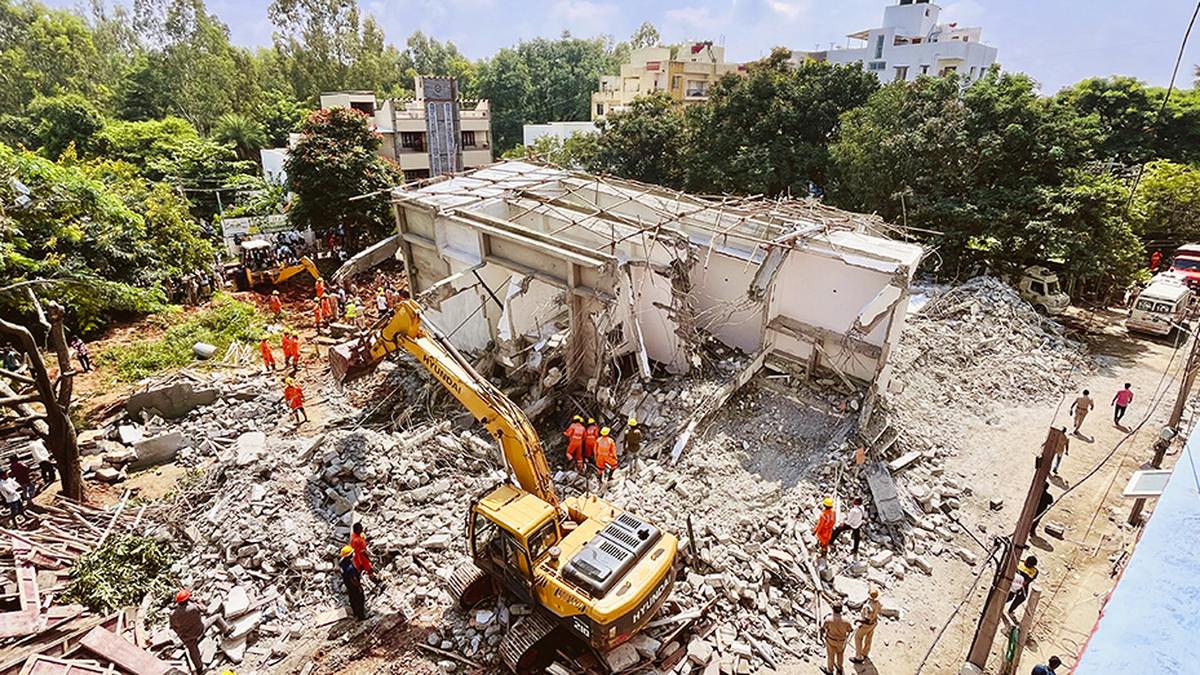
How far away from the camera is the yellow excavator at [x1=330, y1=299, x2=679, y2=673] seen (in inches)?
299

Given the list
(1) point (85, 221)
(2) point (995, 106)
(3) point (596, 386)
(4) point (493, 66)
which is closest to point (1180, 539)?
(3) point (596, 386)

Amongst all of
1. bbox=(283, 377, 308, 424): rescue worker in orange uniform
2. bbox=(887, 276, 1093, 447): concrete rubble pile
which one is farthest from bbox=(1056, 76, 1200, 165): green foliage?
bbox=(283, 377, 308, 424): rescue worker in orange uniform

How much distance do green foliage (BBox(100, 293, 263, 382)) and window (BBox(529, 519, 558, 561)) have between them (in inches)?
585

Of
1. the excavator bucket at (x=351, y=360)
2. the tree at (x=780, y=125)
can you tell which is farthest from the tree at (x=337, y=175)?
the excavator bucket at (x=351, y=360)

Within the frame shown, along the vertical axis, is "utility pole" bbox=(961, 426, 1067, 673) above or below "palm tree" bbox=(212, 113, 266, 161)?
below

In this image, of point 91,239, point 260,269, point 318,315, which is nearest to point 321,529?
point 318,315

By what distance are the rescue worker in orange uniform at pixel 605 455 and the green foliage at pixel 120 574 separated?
7067 mm

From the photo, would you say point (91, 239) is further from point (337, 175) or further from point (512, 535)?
point (512, 535)

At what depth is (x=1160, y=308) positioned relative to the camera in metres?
18.8

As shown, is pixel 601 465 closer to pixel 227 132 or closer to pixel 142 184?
pixel 142 184

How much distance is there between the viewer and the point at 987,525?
37.3ft

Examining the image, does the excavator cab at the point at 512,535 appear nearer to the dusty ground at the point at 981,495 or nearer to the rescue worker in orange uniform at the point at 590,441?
the dusty ground at the point at 981,495

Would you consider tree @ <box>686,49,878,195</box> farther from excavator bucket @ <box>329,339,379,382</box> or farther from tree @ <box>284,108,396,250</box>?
excavator bucket @ <box>329,339,379,382</box>

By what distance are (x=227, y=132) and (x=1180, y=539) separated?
5142cm
